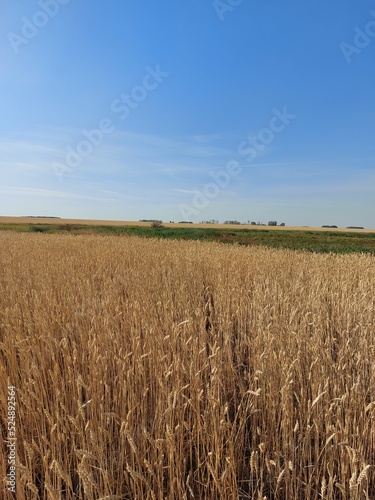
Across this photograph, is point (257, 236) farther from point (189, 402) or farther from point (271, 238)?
point (189, 402)

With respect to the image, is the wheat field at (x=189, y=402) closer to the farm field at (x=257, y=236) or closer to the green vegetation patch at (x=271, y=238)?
the green vegetation patch at (x=271, y=238)

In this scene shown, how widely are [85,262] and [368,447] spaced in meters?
6.96

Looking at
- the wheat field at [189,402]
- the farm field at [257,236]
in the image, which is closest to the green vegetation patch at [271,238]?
the farm field at [257,236]

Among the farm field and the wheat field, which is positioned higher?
the farm field

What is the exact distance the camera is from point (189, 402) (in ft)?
5.32

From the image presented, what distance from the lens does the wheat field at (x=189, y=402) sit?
5.08ft

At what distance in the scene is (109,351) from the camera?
2.63m

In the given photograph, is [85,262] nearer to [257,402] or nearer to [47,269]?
[47,269]

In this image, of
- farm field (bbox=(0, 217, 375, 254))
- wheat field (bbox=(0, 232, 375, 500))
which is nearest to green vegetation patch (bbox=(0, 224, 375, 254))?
farm field (bbox=(0, 217, 375, 254))

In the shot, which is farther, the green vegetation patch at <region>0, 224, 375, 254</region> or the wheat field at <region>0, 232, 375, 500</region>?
the green vegetation patch at <region>0, 224, 375, 254</region>

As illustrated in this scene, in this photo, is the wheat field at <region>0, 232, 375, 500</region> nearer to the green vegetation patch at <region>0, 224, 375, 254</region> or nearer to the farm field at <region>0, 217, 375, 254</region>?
the green vegetation patch at <region>0, 224, 375, 254</region>

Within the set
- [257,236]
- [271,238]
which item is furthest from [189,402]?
[257,236]

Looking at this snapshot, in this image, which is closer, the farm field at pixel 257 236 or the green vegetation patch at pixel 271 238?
the green vegetation patch at pixel 271 238

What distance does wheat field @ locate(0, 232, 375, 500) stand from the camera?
1.55m
